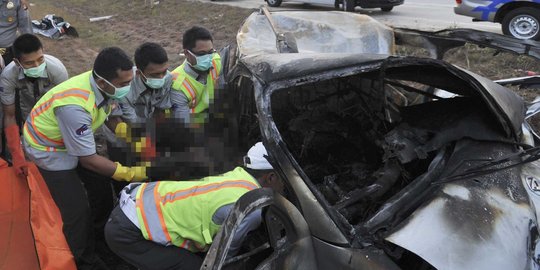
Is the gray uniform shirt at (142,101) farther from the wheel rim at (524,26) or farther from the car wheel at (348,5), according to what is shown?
the car wheel at (348,5)

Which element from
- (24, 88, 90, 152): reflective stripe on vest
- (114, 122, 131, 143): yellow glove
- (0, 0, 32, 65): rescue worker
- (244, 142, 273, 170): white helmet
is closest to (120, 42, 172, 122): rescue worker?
(114, 122, 131, 143): yellow glove

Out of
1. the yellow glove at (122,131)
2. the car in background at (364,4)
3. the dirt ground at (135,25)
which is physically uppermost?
the yellow glove at (122,131)

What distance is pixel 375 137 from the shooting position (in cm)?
279

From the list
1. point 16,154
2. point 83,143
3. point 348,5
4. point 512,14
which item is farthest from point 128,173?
point 348,5

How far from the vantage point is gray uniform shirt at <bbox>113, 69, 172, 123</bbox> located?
3.26 metres

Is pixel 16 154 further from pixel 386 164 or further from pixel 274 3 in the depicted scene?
pixel 274 3

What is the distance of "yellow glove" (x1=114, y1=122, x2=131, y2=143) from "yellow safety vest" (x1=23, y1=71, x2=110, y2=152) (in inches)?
5.9

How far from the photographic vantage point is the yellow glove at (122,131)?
2.82m

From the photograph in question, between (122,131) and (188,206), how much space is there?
1094 millimetres

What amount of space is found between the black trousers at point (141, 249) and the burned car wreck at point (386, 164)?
321mm

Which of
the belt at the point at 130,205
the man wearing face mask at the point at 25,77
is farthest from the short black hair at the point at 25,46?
the belt at the point at 130,205

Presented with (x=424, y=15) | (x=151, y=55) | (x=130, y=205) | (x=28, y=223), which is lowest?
(x=424, y=15)

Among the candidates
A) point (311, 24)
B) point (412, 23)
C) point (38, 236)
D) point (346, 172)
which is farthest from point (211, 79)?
point (412, 23)

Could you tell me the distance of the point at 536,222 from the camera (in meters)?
1.89
